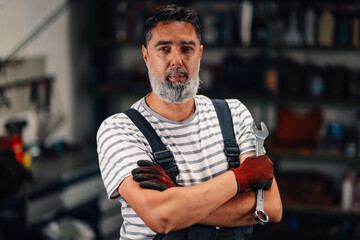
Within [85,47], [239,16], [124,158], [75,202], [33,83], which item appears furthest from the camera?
[85,47]

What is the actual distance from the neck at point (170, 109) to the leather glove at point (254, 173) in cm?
23

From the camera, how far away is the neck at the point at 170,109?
148 cm

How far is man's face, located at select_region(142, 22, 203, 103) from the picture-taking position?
1397 millimetres

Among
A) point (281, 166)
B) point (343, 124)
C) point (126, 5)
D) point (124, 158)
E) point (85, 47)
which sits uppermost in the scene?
point (126, 5)

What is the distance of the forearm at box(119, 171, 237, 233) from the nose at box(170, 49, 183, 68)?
338 millimetres

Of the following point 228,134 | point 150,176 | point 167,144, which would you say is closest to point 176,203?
point 150,176

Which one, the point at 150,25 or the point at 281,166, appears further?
the point at 281,166

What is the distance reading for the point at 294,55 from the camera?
4539 millimetres

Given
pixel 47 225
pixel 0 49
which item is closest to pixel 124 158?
pixel 47 225

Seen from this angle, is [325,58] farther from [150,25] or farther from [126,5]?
[150,25]

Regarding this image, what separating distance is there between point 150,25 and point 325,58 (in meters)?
3.37

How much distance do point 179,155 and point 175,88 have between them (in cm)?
19

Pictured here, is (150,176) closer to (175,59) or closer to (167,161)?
(167,161)

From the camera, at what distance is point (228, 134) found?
4.89ft
